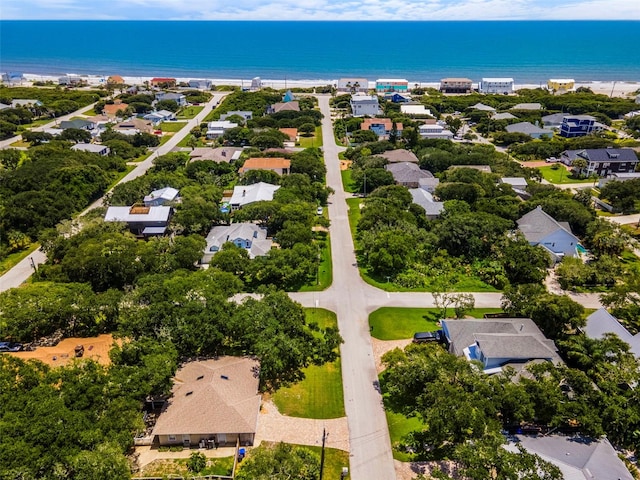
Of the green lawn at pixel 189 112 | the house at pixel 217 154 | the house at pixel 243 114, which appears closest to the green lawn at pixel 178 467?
the house at pixel 217 154

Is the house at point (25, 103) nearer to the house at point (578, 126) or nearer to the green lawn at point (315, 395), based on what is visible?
the green lawn at point (315, 395)

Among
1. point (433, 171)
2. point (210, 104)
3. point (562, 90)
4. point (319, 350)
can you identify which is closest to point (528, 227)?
point (433, 171)

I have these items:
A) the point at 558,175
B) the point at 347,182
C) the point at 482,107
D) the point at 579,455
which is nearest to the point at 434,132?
the point at 558,175

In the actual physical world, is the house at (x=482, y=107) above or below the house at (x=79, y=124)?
below

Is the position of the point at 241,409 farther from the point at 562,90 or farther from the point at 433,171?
the point at 562,90

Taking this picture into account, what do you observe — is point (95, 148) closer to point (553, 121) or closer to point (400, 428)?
point (400, 428)

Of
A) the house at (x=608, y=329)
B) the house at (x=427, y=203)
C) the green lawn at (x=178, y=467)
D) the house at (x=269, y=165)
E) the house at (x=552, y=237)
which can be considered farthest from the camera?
the house at (x=269, y=165)
